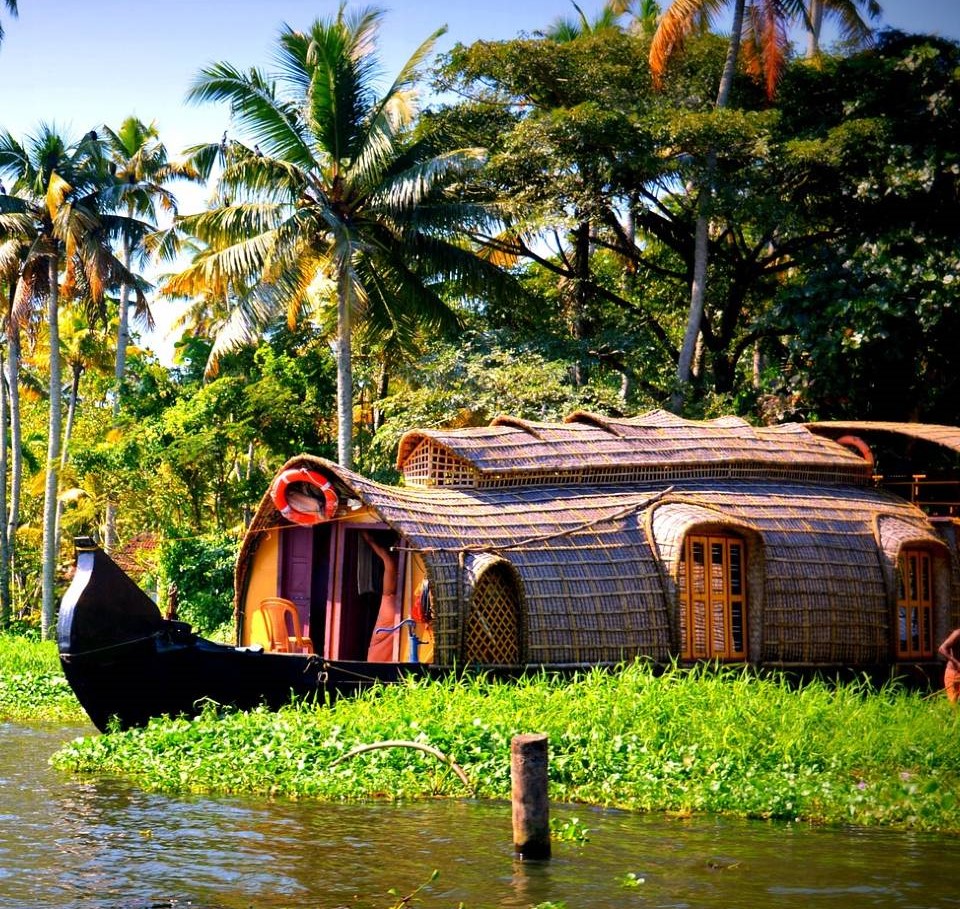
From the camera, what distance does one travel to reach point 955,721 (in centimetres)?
962

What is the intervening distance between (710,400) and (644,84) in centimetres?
476

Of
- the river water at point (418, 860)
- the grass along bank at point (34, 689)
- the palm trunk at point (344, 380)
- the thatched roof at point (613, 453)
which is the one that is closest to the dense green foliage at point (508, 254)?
the palm trunk at point (344, 380)

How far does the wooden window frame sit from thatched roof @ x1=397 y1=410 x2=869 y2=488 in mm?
1171

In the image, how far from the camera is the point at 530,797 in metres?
6.64

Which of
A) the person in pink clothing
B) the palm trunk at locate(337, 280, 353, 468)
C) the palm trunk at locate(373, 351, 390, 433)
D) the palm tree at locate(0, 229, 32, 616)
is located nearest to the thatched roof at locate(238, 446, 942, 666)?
the person in pink clothing

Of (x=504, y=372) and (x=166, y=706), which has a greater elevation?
(x=504, y=372)

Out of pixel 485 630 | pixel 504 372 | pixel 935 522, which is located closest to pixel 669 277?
pixel 504 372

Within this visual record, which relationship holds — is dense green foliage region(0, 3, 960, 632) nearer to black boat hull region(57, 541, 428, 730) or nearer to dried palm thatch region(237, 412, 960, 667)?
dried palm thatch region(237, 412, 960, 667)

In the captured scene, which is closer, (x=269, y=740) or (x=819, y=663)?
(x=269, y=740)

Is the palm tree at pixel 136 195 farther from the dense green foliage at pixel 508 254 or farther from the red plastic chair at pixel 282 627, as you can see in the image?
the red plastic chair at pixel 282 627

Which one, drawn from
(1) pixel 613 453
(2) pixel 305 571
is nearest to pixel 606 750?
(2) pixel 305 571

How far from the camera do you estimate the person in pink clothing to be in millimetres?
10711

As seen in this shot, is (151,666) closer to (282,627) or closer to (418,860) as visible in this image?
(282,627)

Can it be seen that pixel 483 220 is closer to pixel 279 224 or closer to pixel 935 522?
pixel 279 224
